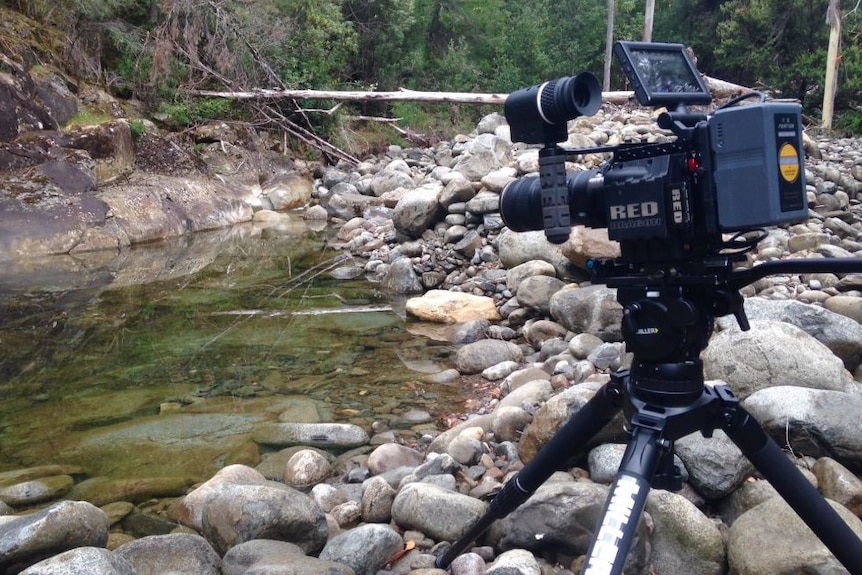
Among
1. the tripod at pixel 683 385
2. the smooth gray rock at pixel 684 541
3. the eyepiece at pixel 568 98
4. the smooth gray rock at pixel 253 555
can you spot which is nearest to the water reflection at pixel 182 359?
the smooth gray rock at pixel 253 555

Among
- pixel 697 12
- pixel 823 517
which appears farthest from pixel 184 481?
pixel 697 12

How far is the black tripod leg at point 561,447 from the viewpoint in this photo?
1823mm

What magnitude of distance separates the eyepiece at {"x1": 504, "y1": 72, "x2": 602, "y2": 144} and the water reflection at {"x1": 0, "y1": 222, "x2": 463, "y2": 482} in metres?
2.47

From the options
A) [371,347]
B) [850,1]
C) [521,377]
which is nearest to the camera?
[521,377]

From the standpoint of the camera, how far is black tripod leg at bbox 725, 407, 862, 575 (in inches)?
64.5

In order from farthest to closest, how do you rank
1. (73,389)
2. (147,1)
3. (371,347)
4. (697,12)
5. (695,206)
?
(697,12) → (147,1) → (371,347) → (73,389) → (695,206)

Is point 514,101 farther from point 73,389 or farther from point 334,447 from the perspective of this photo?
point 73,389

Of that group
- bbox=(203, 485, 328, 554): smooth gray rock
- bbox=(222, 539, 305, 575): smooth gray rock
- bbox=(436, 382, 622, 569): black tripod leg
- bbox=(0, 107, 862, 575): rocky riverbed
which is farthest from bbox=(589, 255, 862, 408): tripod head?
bbox=(203, 485, 328, 554): smooth gray rock

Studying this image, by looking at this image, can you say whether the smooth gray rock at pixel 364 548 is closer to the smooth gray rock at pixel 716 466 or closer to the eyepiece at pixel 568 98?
the smooth gray rock at pixel 716 466

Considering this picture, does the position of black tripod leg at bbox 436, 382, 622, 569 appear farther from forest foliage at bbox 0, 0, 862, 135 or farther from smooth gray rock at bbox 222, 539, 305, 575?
forest foliage at bbox 0, 0, 862, 135

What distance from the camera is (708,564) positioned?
2.15 m

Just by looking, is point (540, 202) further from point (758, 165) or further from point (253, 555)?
point (253, 555)

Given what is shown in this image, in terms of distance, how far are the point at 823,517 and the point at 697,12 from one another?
22.1 meters

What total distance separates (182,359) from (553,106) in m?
4.03
